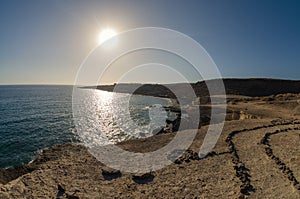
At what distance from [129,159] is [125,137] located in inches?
707

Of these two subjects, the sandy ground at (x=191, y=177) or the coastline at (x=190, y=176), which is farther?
the coastline at (x=190, y=176)

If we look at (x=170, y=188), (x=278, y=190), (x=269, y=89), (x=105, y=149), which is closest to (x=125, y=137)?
(x=105, y=149)

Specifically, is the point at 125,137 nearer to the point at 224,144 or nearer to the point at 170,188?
the point at 224,144

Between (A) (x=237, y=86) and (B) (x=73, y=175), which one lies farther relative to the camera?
(A) (x=237, y=86)

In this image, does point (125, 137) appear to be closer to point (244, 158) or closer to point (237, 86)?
point (244, 158)

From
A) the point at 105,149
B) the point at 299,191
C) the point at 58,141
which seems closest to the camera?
the point at 299,191

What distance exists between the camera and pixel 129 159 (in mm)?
18000

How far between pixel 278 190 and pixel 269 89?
100288mm

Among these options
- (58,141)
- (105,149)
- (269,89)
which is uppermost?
(269,89)

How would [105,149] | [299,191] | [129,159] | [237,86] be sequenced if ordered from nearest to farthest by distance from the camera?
[299,191] → [129,159] → [105,149] → [237,86]

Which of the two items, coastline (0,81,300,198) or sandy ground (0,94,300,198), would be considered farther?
coastline (0,81,300,198)

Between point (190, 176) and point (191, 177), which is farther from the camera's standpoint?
point (190, 176)

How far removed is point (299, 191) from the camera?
36.2ft

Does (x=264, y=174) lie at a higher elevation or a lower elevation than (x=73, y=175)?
higher
